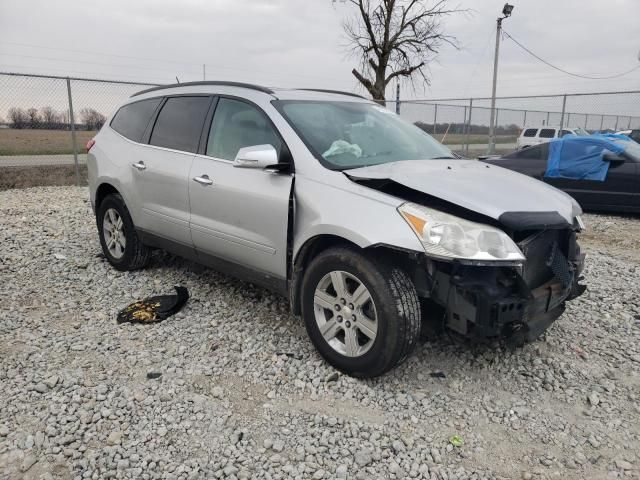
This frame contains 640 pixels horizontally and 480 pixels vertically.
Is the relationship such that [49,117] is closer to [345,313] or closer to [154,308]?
[154,308]

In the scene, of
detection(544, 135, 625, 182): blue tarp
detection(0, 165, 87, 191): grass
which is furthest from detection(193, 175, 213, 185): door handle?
detection(0, 165, 87, 191): grass

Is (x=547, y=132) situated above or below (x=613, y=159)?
above

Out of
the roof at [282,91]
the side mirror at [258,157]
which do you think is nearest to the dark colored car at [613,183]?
the roof at [282,91]

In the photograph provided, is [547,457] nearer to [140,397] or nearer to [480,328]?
[480,328]

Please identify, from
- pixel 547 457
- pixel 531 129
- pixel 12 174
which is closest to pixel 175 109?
pixel 547 457

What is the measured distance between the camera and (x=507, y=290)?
106 inches

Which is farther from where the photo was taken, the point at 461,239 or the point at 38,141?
the point at 38,141

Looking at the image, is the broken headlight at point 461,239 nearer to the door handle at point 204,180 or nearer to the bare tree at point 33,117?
the door handle at point 204,180

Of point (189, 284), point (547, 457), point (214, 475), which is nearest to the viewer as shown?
point (214, 475)

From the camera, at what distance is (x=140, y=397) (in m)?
2.86

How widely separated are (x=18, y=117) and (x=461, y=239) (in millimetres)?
10634

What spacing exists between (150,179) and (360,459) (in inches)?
118

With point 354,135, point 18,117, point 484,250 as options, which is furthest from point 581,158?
point 18,117

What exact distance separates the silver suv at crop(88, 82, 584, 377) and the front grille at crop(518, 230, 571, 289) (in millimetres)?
11
